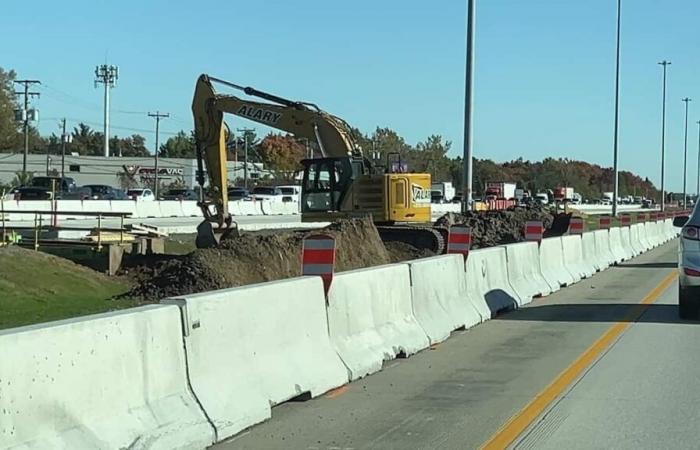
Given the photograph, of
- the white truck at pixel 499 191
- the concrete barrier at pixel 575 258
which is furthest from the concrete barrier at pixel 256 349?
the white truck at pixel 499 191

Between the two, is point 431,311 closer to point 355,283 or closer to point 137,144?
point 355,283

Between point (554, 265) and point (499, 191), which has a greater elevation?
point (499, 191)

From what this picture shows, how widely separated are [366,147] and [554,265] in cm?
7936

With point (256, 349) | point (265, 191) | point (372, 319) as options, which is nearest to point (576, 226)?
point (372, 319)

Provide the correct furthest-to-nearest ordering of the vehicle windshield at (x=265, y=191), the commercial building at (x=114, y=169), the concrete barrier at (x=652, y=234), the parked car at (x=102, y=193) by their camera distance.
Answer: the commercial building at (x=114, y=169)
the vehicle windshield at (x=265, y=191)
the parked car at (x=102, y=193)
the concrete barrier at (x=652, y=234)

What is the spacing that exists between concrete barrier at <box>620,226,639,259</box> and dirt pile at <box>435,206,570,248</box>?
3.58 metres

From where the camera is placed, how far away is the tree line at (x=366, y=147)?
99.5 meters

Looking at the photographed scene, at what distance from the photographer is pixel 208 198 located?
82.3ft

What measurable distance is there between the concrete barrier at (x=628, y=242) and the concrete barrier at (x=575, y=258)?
8.14 meters

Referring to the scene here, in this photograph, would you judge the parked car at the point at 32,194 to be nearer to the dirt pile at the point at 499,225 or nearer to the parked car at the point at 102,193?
the parked car at the point at 102,193

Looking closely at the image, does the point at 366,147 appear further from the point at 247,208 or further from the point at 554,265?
the point at 554,265

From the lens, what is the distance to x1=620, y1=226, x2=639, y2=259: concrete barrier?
32653mm

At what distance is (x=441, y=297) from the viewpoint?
13.2m

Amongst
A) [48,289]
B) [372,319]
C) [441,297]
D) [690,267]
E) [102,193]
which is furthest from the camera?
[102,193]
